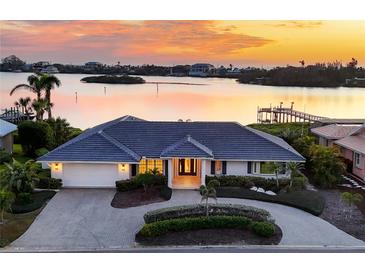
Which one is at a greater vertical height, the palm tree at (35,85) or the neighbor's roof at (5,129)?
the palm tree at (35,85)

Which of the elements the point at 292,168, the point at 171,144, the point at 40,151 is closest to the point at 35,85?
the point at 40,151

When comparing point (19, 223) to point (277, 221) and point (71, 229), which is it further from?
point (277, 221)

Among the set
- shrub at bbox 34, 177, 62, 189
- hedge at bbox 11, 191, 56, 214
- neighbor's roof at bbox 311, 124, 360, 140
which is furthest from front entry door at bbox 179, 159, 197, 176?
neighbor's roof at bbox 311, 124, 360, 140

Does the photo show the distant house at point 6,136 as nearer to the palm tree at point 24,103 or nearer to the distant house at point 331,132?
the palm tree at point 24,103

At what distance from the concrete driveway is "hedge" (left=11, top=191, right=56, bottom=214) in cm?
36

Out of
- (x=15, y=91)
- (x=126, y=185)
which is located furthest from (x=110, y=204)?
(x=15, y=91)

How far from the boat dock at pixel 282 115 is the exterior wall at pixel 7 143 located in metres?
18.9

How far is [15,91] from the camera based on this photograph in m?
33.4

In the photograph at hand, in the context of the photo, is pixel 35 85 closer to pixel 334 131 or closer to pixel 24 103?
pixel 24 103

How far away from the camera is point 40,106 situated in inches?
1273

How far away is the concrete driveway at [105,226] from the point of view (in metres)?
16.2

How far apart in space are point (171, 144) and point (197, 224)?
8148 mm

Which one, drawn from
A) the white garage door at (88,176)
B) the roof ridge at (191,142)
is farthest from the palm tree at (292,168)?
the white garage door at (88,176)

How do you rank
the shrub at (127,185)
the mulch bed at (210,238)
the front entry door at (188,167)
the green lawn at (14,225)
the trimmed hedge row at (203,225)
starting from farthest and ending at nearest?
the front entry door at (188,167) → the shrub at (127,185) → the green lawn at (14,225) → the trimmed hedge row at (203,225) → the mulch bed at (210,238)
